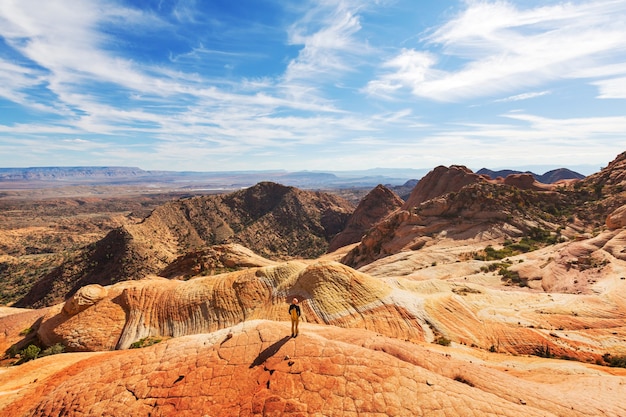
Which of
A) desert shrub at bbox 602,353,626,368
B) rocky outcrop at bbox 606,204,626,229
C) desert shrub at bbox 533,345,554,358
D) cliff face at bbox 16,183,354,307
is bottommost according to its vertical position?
cliff face at bbox 16,183,354,307

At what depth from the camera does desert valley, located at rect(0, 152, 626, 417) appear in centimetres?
993

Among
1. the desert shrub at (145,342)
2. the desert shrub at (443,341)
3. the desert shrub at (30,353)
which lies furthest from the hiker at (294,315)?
the desert shrub at (30,353)

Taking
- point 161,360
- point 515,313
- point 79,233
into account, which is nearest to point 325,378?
point 161,360

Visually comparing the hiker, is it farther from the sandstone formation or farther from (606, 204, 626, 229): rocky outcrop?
(606, 204, 626, 229): rocky outcrop

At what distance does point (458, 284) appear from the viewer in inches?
1120

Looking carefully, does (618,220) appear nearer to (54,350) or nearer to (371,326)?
(371,326)

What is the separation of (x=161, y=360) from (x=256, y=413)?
5318mm

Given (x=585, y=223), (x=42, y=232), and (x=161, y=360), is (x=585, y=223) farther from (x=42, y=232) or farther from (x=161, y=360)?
(x=42, y=232)

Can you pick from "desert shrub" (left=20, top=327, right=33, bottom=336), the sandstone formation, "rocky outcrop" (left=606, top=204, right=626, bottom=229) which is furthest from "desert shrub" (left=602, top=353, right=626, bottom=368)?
"desert shrub" (left=20, top=327, right=33, bottom=336)

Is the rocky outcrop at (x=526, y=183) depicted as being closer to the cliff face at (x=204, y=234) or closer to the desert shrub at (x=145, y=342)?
the cliff face at (x=204, y=234)

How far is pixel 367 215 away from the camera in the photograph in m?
91.2

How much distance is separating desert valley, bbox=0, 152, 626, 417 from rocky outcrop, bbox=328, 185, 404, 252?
30.0 m

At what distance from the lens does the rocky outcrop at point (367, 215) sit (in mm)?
86938

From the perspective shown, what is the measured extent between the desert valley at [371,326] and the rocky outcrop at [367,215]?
29983mm
